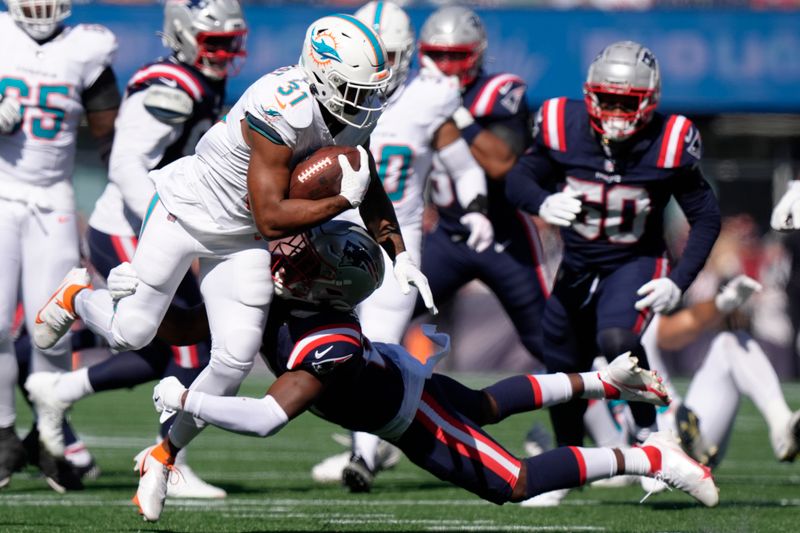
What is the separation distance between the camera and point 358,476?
19.0 feet

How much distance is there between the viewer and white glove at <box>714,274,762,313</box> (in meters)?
6.21

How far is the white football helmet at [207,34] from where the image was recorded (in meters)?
6.07

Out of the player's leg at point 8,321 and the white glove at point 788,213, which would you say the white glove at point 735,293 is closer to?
the white glove at point 788,213

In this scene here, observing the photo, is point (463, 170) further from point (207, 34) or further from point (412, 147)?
point (207, 34)

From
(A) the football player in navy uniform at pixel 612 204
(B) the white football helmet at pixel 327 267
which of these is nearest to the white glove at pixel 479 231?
(A) the football player in navy uniform at pixel 612 204

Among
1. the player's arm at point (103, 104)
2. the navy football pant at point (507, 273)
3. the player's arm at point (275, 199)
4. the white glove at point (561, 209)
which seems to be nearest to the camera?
the player's arm at point (275, 199)

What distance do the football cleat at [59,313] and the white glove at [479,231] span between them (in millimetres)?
1742

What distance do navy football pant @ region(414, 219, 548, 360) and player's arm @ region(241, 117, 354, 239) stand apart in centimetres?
252

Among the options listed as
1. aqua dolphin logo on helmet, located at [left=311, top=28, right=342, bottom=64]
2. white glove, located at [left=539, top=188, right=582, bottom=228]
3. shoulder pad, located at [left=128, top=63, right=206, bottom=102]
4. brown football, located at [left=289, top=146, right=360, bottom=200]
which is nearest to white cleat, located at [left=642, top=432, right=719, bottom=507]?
white glove, located at [left=539, top=188, right=582, bottom=228]

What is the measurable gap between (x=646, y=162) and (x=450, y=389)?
147 centimetres

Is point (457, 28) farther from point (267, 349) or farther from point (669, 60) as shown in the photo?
point (669, 60)

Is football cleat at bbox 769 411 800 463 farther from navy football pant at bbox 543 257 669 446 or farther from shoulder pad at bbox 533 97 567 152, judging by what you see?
shoulder pad at bbox 533 97 567 152

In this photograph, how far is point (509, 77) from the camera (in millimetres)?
6988

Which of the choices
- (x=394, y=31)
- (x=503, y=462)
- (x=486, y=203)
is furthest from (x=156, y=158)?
(x=503, y=462)
